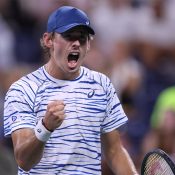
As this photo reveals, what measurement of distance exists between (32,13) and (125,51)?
183 cm

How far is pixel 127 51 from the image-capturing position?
1302 cm

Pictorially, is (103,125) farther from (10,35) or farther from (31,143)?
(10,35)

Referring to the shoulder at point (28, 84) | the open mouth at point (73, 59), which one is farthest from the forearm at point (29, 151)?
the open mouth at point (73, 59)

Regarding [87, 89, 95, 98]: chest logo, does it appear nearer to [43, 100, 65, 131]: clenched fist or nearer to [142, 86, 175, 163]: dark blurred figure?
[43, 100, 65, 131]: clenched fist

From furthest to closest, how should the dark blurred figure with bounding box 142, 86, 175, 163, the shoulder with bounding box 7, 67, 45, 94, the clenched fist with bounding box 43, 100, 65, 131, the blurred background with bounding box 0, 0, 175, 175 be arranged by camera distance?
the blurred background with bounding box 0, 0, 175, 175
the dark blurred figure with bounding box 142, 86, 175, 163
the shoulder with bounding box 7, 67, 45, 94
the clenched fist with bounding box 43, 100, 65, 131

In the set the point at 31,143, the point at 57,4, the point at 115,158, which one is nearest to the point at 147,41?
the point at 57,4

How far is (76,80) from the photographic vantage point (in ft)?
23.2

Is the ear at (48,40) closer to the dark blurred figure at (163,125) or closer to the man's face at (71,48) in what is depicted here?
the man's face at (71,48)

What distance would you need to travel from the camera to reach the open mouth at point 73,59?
6.80m

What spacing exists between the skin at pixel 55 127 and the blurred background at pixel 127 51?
3631 millimetres

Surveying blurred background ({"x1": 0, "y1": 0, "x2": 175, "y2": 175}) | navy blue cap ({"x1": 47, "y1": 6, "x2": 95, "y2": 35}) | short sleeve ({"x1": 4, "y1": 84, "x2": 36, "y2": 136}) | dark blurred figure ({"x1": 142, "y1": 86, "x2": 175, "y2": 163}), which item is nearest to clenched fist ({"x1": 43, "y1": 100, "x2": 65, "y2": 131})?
short sleeve ({"x1": 4, "y1": 84, "x2": 36, "y2": 136})

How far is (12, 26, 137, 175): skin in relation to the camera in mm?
6332

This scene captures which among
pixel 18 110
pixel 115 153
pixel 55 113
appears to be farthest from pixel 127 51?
pixel 55 113

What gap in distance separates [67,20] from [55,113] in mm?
869
